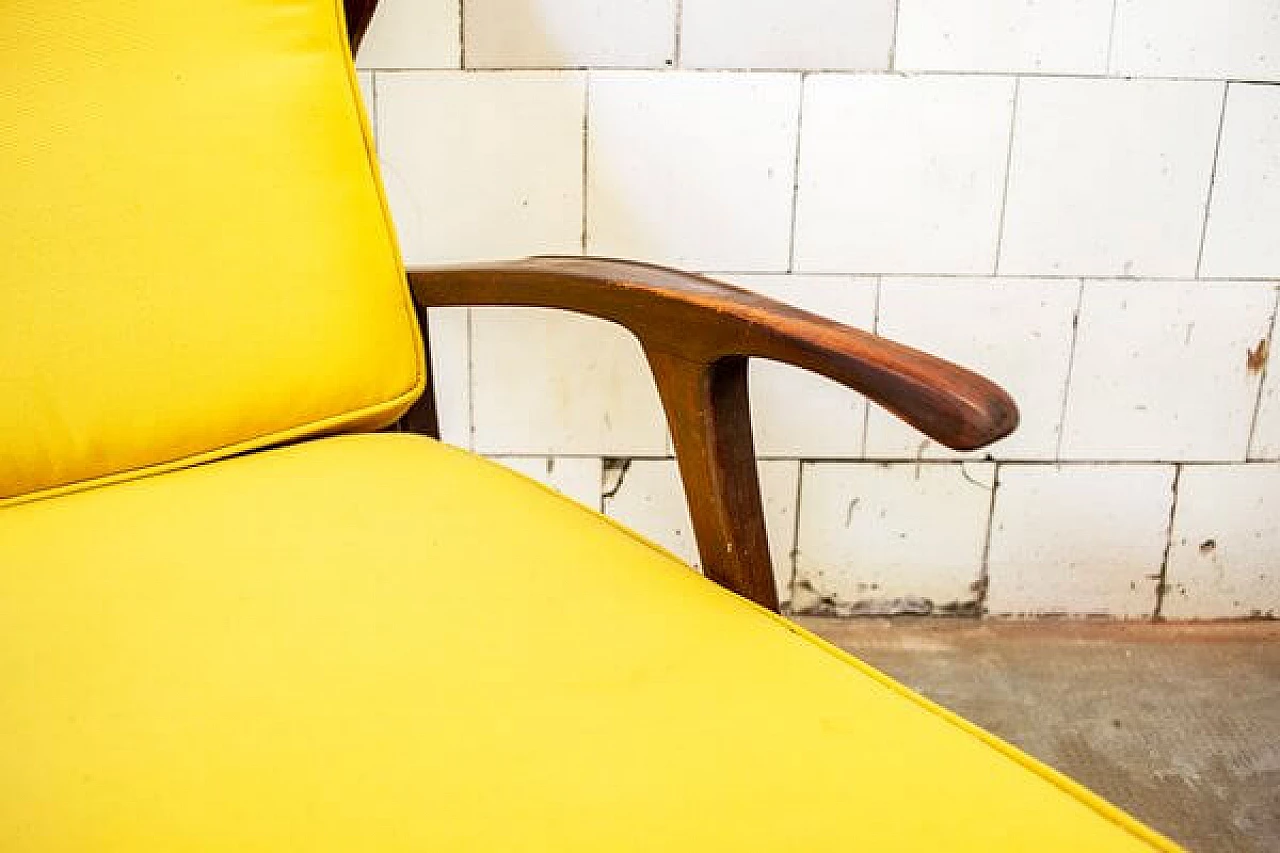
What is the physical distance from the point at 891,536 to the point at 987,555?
15 centimetres

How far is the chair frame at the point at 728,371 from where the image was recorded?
18.5 inches

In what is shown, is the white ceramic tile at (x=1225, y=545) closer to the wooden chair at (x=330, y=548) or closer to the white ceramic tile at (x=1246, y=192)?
the white ceramic tile at (x=1246, y=192)

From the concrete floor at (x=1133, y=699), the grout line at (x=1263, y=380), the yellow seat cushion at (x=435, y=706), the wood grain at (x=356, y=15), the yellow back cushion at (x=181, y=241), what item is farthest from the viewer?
the grout line at (x=1263, y=380)

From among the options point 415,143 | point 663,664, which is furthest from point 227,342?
point 415,143

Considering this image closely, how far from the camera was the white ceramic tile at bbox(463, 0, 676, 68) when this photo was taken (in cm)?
126

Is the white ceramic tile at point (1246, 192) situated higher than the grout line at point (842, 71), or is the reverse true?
the grout line at point (842, 71)

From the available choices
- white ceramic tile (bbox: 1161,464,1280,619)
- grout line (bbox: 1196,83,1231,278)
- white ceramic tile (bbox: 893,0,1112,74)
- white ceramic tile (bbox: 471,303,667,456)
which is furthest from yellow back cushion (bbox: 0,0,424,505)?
white ceramic tile (bbox: 1161,464,1280,619)

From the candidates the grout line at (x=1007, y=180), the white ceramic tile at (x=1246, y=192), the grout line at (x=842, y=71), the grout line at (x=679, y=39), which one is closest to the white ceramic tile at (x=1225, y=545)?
the white ceramic tile at (x=1246, y=192)

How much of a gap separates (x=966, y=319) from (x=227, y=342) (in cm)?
98

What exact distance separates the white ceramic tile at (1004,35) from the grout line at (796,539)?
561mm

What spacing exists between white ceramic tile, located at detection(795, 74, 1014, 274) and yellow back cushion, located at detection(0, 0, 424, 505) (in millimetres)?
670

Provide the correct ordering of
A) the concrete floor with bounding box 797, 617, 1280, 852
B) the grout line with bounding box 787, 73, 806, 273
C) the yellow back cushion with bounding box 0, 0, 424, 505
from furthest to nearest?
the grout line with bounding box 787, 73, 806, 273
the concrete floor with bounding box 797, 617, 1280, 852
the yellow back cushion with bounding box 0, 0, 424, 505

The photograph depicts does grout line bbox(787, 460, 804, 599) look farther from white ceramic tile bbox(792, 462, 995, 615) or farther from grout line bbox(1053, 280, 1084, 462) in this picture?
grout line bbox(1053, 280, 1084, 462)

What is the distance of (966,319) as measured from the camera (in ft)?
4.53
